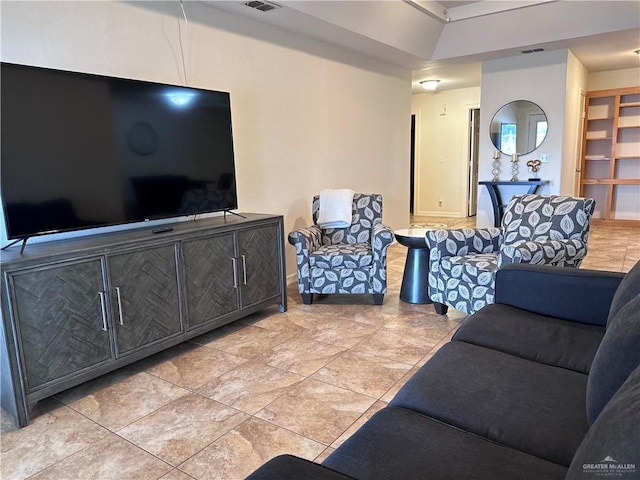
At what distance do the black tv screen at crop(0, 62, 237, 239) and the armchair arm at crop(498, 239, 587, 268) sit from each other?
1987 millimetres

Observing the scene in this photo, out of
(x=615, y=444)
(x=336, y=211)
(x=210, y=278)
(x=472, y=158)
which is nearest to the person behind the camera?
(x=615, y=444)

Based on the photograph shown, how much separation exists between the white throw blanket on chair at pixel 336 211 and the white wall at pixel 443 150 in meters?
4.98

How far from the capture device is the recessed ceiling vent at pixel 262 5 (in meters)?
3.34

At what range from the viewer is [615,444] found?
631mm

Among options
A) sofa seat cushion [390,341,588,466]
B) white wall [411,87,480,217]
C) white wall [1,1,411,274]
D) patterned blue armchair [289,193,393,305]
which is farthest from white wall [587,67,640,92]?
sofa seat cushion [390,341,588,466]

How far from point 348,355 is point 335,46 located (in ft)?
11.1

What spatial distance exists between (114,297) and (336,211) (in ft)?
6.74

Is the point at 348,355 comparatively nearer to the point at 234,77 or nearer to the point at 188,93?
the point at 188,93

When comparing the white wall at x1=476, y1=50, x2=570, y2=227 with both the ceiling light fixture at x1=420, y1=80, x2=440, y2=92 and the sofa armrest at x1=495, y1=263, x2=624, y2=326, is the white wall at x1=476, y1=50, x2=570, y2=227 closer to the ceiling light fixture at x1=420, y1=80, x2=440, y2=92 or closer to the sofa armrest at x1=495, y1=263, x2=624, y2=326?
the ceiling light fixture at x1=420, y1=80, x2=440, y2=92

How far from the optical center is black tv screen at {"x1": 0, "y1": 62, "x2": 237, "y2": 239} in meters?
2.12

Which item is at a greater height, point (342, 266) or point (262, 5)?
point (262, 5)

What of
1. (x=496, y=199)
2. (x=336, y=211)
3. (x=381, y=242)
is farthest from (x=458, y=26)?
(x=381, y=242)

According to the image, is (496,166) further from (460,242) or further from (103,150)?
(103,150)

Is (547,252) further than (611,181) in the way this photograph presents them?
No
